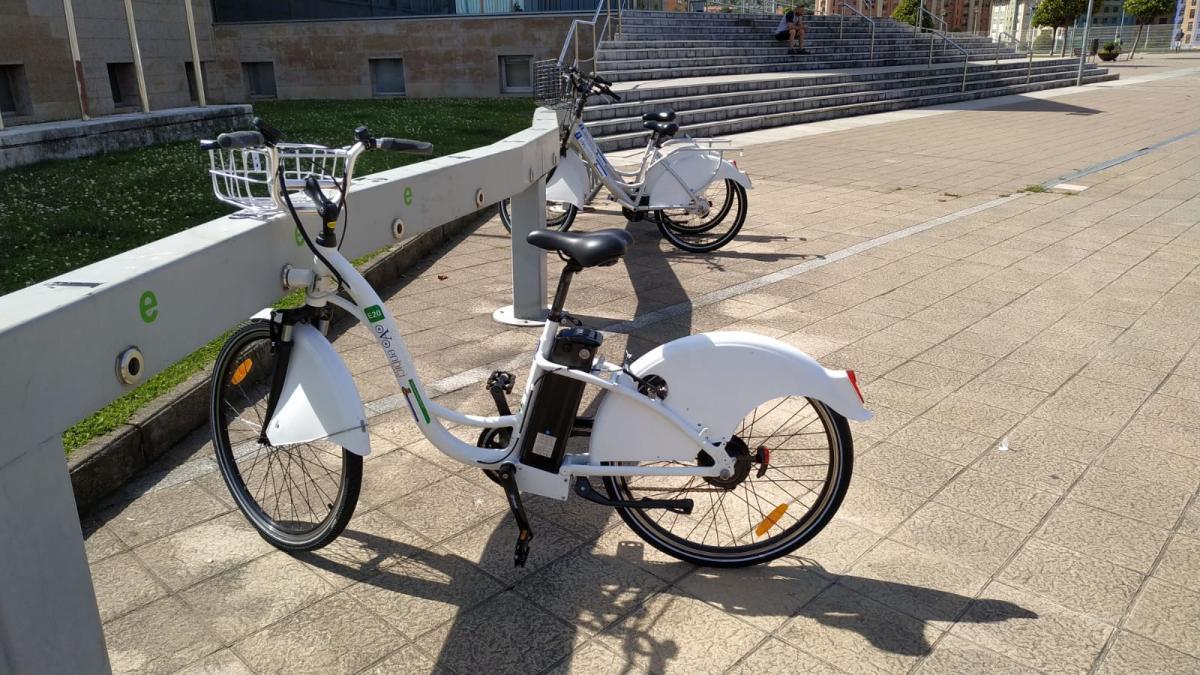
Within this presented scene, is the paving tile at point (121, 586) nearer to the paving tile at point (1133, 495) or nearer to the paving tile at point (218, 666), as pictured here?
the paving tile at point (218, 666)

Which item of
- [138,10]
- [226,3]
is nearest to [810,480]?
[138,10]

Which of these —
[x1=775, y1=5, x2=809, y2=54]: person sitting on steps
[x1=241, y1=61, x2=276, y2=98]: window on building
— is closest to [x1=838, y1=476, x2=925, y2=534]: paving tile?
[x1=775, y1=5, x2=809, y2=54]: person sitting on steps

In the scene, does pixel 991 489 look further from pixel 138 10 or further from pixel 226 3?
pixel 226 3

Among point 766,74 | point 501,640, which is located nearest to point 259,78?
point 766,74

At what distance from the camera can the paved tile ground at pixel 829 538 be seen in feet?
9.27

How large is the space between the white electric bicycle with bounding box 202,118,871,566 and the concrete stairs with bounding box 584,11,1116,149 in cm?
1119

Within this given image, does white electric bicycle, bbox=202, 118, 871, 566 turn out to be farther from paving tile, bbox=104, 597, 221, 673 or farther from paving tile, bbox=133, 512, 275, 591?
paving tile, bbox=104, 597, 221, 673

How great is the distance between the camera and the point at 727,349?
3.05 m

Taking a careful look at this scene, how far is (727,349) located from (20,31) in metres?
15.4

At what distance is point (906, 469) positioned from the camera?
394 centimetres

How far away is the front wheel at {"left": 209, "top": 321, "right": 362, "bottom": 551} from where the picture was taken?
10.6ft

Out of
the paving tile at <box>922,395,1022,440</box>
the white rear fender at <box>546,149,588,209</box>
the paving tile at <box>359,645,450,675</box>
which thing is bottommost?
the paving tile at <box>922,395,1022,440</box>

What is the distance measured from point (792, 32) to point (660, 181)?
657 inches

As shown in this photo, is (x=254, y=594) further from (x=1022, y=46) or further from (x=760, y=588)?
(x=1022, y=46)
